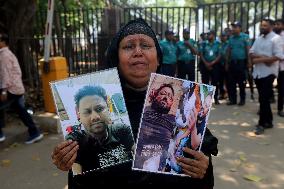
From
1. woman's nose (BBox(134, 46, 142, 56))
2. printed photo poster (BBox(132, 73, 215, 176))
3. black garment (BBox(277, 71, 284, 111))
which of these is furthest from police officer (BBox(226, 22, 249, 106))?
printed photo poster (BBox(132, 73, 215, 176))

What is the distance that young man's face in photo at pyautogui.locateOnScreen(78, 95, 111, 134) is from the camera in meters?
1.50

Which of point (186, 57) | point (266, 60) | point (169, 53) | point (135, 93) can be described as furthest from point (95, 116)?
point (186, 57)

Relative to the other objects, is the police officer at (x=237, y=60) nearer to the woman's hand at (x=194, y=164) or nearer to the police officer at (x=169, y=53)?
the police officer at (x=169, y=53)

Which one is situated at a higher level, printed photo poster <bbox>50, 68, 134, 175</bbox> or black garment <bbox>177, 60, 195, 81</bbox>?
printed photo poster <bbox>50, 68, 134, 175</bbox>

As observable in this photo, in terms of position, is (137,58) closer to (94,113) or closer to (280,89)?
(94,113)

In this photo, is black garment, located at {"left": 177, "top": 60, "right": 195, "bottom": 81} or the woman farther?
black garment, located at {"left": 177, "top": 60, "right": 195, "bottom": 81}

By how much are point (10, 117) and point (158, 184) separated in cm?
576

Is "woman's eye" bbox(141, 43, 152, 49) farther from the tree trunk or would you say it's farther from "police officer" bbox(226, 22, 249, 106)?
"police officer" bbox(226, 22, 249, 106)

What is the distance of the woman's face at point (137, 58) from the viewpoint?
5.45 feet

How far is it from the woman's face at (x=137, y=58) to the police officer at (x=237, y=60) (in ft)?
21.3

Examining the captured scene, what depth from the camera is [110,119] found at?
152 cm

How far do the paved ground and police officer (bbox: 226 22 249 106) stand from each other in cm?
160

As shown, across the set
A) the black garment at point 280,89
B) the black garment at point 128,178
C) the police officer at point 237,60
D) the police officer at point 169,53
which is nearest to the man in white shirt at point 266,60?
the black garment at point 280,89

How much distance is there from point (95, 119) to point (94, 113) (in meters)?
0.02
